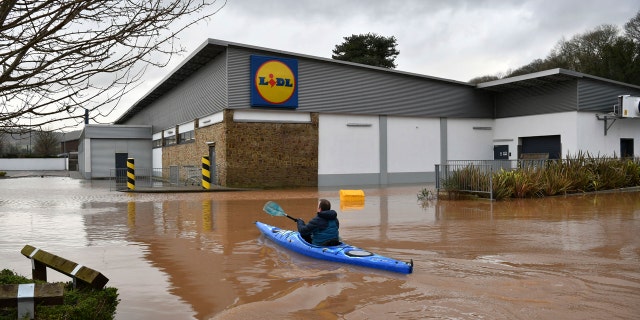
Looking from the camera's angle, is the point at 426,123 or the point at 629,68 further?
the point at 629,68

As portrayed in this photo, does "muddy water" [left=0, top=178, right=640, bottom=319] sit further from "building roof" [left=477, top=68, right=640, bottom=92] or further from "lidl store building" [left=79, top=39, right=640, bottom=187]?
"building roof" [left=477, top=68, right=640, bottom=92]

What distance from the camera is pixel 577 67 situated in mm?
47094

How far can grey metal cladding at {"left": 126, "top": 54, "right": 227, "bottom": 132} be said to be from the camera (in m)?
26.5

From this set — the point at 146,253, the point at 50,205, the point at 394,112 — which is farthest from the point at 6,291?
the point at 394,112

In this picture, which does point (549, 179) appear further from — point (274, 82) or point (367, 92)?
point (274, 82)

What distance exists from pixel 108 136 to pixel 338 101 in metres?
23.0

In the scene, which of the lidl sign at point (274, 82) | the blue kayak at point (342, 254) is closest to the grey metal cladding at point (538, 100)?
the lidl sign at point (274, 82)

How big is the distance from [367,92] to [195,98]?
9.75 meters

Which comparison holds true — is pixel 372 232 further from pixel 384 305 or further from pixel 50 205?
pixel 50 205

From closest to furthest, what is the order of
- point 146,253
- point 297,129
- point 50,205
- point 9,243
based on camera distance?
point 146,253
point 9,243
point 50,205
point 297,129

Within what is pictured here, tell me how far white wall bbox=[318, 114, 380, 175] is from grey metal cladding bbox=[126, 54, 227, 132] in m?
5.32

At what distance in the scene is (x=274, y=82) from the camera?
86.4 feet

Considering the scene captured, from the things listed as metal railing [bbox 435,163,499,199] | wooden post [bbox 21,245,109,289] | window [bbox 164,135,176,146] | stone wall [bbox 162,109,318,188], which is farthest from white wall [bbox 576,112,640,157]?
wooden post [bbox 21,245,109,289]

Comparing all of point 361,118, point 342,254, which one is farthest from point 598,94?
point 342,254
